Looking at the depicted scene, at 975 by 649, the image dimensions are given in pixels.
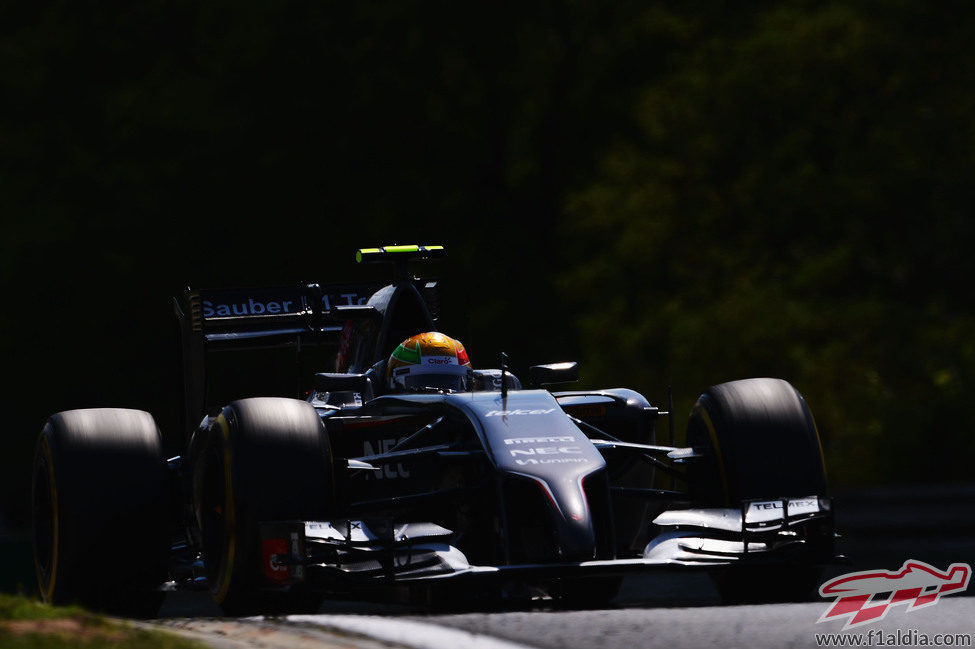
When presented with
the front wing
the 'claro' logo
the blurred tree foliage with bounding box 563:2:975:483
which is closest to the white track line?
the front wing

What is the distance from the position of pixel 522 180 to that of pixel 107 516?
31.0ft

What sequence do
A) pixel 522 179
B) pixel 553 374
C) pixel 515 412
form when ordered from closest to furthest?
1. pixel 515 412
2. pixel 553 374
3. pixel 522 179

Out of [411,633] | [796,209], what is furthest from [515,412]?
[796,209]

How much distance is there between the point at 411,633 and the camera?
5285 mm

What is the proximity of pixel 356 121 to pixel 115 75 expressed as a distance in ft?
8.06

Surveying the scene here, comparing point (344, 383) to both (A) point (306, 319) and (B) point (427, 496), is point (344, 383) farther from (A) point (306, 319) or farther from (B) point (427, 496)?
(A) point (306, 319)

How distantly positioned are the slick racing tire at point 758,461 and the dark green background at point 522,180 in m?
6.33

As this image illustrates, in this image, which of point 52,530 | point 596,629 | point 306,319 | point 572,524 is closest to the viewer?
point 596,629

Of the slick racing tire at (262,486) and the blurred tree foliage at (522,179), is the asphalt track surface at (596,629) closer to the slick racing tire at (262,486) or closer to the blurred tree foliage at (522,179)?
the slick racing tire at (262,486)

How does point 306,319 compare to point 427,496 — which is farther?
point 306,319

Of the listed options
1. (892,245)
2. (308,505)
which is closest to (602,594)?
(308,505)

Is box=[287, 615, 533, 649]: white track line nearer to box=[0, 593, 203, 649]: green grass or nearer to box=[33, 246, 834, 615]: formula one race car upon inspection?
box=[0, 593, 203, 649]: green grass

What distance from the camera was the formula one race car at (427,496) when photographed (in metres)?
7.19

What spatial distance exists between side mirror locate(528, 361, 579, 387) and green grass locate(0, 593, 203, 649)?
3.65 m
